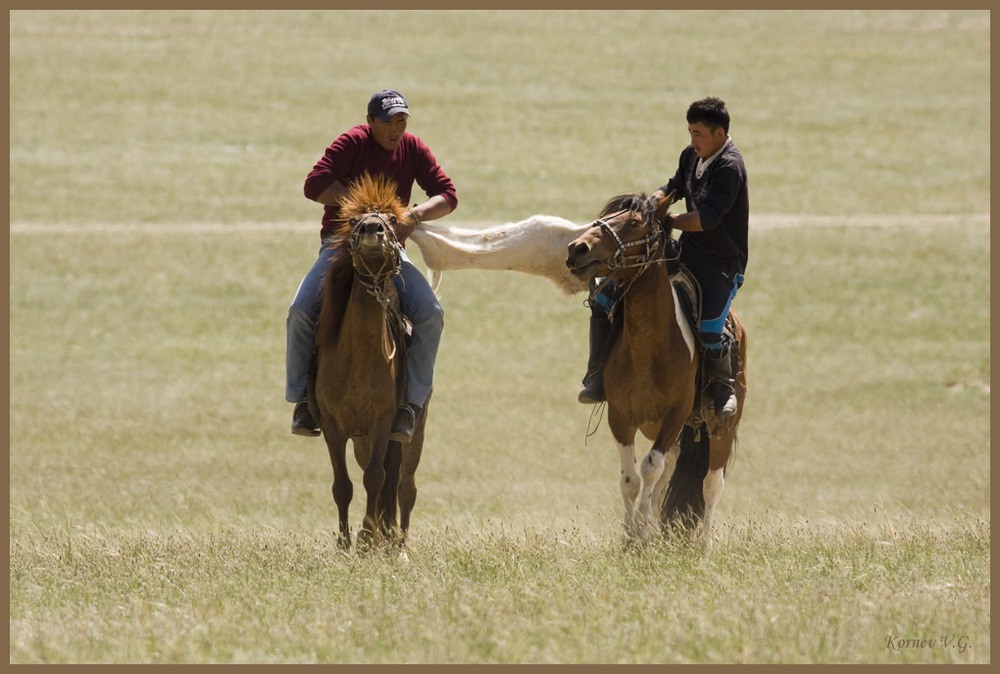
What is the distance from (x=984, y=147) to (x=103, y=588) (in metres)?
32.3

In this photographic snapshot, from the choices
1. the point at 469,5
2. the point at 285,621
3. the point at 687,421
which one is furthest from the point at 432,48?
the point at 285,621

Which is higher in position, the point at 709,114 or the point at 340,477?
the point at 709,114

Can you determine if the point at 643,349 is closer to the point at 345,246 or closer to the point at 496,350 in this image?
the point at 345,246

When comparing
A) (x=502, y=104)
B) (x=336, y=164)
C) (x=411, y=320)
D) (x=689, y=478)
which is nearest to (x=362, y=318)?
(x=411, y=320)

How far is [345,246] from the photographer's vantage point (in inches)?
377

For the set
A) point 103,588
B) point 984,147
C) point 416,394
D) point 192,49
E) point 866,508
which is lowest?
point 866,508

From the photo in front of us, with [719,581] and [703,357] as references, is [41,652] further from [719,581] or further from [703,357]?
[703,357]

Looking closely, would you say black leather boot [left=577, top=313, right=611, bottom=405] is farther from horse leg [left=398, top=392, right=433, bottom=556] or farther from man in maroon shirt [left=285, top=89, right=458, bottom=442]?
horse leg [left=398, top=392, right=433, bottom=556]

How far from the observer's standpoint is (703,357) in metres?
10.4

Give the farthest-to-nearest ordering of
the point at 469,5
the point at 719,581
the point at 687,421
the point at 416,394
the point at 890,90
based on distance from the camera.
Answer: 1. the point at 469,5
2. the point at 890,90
3. the point at 687,421
4. the point at 416,394
5. the point at 719,581

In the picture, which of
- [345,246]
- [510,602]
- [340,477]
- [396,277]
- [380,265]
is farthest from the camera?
[396,277]

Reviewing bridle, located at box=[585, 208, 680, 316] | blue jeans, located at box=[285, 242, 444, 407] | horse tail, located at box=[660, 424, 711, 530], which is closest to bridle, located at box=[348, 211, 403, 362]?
blue jeans, located at box=[285, 242, 444, 407]

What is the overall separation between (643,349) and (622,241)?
87cm

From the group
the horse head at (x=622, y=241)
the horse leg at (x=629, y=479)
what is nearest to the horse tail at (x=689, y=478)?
the horse leg at (x=629, y=479)
